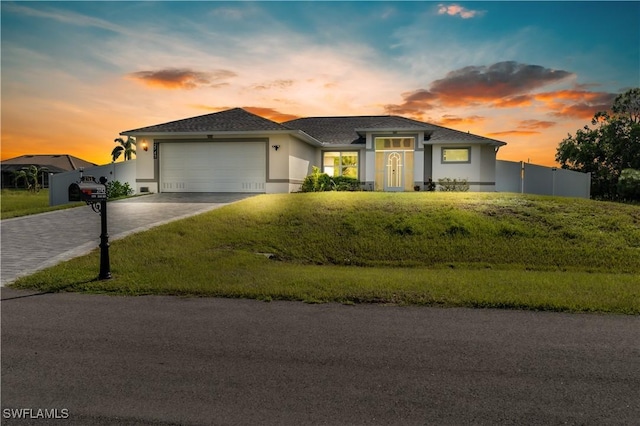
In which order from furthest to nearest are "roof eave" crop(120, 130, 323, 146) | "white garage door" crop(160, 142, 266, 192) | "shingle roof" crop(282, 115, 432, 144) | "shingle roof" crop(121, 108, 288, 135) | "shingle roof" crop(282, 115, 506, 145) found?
"shingle roof" crop(282, 115, 432, 144) < "shingle roof" crop(282, 115, 506, 145) < "white garage door" crop(160, 142, 266, 192) < "shingle roof" crop(121, 108, 288, 135) < "roof eave" crop(120, 130, 323, 146)

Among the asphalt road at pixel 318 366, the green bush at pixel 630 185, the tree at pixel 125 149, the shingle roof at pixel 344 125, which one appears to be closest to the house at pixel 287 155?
the shingle roof at pixel 344 125

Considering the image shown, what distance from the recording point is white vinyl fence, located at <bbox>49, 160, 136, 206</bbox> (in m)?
22.2

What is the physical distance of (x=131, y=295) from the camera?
270 inches

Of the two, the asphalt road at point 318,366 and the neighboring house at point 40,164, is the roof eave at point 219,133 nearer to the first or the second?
the asphalt road at point 318,366

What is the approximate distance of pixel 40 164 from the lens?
54.7m

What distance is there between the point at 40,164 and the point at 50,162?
2.16 meters

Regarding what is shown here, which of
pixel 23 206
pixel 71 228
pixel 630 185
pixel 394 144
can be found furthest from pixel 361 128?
pixel 23 206

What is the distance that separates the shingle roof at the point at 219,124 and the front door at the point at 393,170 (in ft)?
25.2

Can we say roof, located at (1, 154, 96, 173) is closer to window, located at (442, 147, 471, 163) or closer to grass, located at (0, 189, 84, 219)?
grass, located at (0, 189, 84, 219)

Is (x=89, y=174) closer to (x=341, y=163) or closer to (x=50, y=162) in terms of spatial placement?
(x=341, y=163)

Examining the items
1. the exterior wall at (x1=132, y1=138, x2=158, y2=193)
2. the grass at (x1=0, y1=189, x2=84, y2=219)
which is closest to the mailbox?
the grass at (x1=0, y1=189, x2=84, y2=219)

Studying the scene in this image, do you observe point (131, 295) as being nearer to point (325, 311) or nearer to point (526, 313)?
point (325, 311)

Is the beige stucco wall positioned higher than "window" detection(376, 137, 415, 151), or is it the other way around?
"window" detection(376, 137, 415, 151)

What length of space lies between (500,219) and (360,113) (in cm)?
2151
